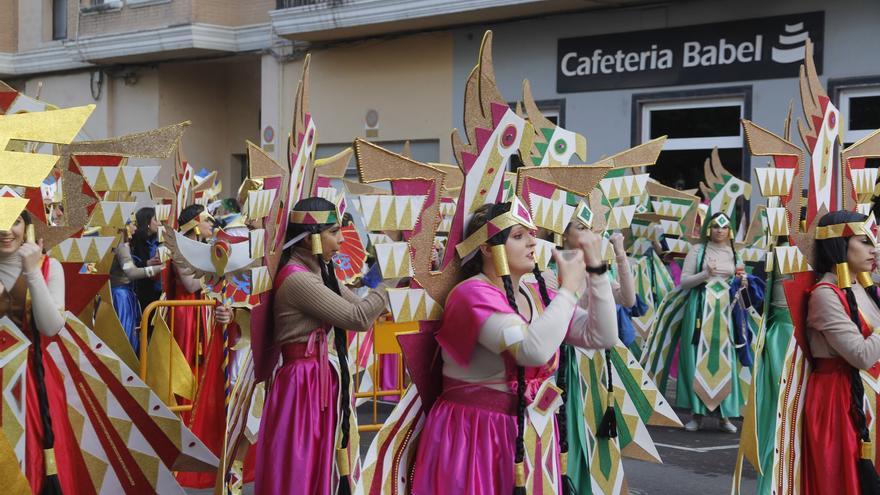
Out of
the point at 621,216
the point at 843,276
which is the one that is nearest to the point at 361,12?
the point at 621,216

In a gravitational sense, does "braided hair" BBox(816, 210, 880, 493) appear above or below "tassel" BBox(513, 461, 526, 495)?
above

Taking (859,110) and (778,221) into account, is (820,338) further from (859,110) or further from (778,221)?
(859,110)

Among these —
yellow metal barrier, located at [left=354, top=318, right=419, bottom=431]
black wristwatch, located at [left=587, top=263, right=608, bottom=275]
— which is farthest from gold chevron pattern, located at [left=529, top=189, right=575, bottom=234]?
yellow metal barrier, located at [left=354, top=318, right=419, bottom=431]

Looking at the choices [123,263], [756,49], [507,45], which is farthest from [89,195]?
[507,45]

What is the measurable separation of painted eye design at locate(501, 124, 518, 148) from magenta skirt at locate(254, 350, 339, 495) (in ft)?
5.45

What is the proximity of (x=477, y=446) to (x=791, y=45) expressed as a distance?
11391 mm

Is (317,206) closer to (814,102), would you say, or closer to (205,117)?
(814,102)

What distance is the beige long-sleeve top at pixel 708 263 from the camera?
10.6 meters

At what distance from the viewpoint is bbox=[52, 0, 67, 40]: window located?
25.2 metres

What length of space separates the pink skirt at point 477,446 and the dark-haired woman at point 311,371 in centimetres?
126

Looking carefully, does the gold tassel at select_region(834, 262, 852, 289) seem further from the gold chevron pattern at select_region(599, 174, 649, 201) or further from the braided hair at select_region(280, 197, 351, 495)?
the braided hair at select_region(280, 197, 351, 495)

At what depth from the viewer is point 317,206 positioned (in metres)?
6.04

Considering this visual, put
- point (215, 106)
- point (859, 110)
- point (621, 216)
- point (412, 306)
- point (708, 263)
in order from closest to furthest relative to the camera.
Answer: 1. point (412, 306)
2. point (621, 216)
3. point (708, 263)
4. point (859, 110)
5. point (215, 106)

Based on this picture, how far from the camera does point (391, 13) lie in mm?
18250
